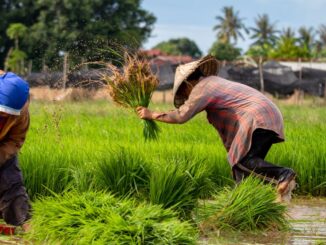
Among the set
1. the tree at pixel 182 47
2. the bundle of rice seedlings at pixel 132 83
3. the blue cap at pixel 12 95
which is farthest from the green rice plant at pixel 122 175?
the tree at pixel 182 47

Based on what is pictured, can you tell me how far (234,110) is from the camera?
5992 millimetres

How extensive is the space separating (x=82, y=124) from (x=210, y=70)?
5710 mm

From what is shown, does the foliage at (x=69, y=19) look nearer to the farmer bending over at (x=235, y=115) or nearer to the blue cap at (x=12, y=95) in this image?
the farmer bending over at (x=235, y=115)

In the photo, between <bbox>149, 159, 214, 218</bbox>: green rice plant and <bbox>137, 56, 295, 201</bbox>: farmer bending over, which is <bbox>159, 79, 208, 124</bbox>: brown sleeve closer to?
<bbox>137, 56, 295, 201</bbox>: farmer bending over

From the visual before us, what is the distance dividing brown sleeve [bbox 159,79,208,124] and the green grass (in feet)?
1.04

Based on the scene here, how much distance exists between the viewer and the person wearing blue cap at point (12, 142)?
5059 mm

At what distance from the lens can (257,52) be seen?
56.6 meters

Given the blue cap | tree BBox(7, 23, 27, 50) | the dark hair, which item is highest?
tree BBox(7, 23, 27, 50)

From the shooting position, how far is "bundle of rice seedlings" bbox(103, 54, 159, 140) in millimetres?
6281

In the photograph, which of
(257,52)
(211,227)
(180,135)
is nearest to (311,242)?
(211,227)

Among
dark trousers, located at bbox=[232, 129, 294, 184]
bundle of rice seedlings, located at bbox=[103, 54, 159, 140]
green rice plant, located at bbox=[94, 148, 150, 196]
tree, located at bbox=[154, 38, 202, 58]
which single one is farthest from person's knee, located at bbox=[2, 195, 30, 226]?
tree, located at bbox=[154, 38, 202, 58]

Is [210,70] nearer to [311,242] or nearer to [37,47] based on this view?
[311,242]

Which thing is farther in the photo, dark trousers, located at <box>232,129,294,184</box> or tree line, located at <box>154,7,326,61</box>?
tree line, located at <box>154,7,326,61</box>

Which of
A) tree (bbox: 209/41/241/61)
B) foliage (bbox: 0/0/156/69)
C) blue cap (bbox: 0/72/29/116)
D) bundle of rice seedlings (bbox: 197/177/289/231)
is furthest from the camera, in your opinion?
tree (bbox: 209/41/241/61)
